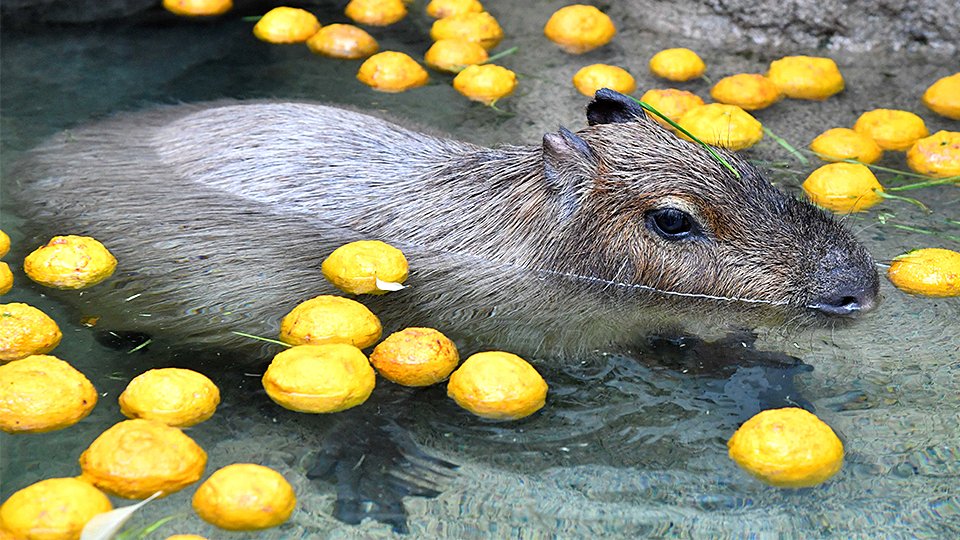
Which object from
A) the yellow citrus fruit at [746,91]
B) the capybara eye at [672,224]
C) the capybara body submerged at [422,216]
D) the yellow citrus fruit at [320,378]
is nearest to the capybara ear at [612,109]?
the capybara body submerged at [422,216]

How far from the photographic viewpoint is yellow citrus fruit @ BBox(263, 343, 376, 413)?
4680 millimetres

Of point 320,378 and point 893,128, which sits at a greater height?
point 320,378

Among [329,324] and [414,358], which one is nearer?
[414,358]

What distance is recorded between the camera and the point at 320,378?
4.68 meters

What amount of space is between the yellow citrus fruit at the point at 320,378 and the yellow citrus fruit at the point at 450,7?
456 centimetres

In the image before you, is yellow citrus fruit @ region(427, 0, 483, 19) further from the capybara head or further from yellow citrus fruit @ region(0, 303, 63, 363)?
yellow citrus fruit @ region(0, 303, 63, 363)

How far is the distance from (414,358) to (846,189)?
9.42ft

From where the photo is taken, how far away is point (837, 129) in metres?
7.16

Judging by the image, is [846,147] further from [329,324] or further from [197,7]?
[197,7]

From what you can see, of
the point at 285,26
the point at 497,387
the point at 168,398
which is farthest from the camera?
the point at 285,26

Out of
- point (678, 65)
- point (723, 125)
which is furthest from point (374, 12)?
point (723, 125)

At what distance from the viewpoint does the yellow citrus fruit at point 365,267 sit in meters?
5.65

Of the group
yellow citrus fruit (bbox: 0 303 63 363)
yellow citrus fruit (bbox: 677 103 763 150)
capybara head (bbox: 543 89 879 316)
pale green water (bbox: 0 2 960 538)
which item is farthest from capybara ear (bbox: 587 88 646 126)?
yellow citrus fruit (bbox: 0 303 63 363)

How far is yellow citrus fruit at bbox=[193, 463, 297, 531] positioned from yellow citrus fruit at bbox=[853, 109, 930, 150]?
183 inches
